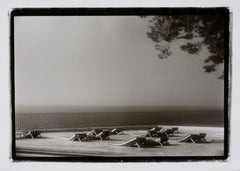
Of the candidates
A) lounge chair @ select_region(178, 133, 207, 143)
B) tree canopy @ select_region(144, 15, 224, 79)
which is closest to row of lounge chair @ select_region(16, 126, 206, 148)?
lounge chair @ select_region(178, 133, 207, 143)

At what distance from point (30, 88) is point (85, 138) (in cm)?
54

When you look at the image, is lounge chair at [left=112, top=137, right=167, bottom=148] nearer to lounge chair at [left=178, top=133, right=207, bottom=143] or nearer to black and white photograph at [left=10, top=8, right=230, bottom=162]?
black and white photograph at [left=10, top=8, right=230, bottom=162]

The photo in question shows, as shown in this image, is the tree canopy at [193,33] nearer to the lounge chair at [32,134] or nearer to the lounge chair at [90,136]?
the lounge chair at [90,136]

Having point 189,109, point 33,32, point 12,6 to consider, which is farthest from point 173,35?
point 12,6

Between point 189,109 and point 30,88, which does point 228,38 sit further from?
point 30,88

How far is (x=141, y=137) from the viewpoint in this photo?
2123 millimetres

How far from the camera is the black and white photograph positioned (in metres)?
2.14

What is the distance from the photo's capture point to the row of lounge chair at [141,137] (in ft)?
6.98

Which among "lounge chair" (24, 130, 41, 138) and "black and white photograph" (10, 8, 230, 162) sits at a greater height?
"black and white photograph" (10, 8, 230, 162)

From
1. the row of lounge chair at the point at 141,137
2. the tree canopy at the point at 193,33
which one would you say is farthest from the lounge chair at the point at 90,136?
the tree canopy at the point at 193,33

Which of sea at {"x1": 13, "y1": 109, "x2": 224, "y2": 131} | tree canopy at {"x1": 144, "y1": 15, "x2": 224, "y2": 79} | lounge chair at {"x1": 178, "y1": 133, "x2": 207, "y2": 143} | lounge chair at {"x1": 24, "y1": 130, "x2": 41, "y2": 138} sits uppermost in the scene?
tree canopy at {"x1": 144, "y1": 15, "x2": 224, "y2": 79}

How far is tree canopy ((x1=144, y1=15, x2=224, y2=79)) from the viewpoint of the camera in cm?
217

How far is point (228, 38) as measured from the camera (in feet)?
7.12

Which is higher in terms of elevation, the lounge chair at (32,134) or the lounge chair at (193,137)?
the lounge chair at (32,134)
